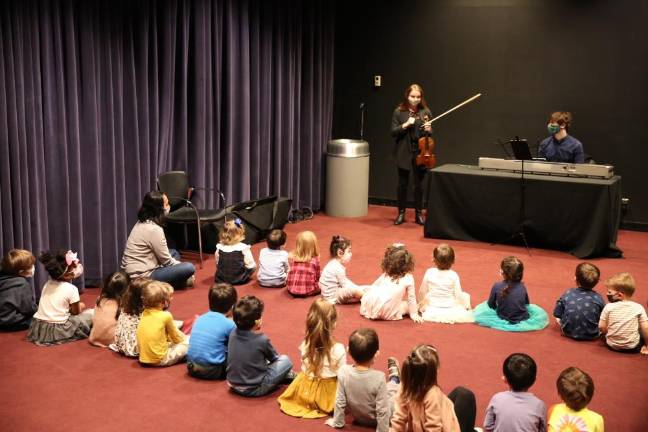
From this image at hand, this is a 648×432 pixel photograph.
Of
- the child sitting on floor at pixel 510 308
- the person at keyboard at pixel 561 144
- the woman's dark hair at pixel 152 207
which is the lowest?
the child sitting on floor at pixel 510 308

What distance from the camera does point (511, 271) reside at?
5.30 metres

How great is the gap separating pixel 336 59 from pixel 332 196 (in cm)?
193

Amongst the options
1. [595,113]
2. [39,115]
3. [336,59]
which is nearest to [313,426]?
[39,115]

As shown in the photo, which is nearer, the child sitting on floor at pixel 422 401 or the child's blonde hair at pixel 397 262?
the child sitting on floor at pixel 422 401

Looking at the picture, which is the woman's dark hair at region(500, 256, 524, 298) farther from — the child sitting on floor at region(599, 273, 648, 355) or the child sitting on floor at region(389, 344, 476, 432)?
the child sitting on floor at region(389, 344, 476, 432)

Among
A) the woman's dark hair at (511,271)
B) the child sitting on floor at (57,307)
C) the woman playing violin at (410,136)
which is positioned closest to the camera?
the child sitting on floor at (57,307)

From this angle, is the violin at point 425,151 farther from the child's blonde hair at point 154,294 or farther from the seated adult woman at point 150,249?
the child's blonde hair at point 154,294

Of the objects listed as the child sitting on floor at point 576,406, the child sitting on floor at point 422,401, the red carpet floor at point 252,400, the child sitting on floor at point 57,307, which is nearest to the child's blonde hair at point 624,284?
the red carpet floor at point 252,400

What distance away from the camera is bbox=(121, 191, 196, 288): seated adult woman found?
235 inches

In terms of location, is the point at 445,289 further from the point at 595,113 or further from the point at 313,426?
the point at 595,113

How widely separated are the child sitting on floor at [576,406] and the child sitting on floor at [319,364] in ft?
3.80

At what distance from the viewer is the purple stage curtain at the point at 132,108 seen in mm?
5703

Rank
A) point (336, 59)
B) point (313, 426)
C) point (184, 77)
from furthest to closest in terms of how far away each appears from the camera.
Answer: point (336, 59) < point (184, 77) < point (313, 426)

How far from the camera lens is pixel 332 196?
9320 millimetres
